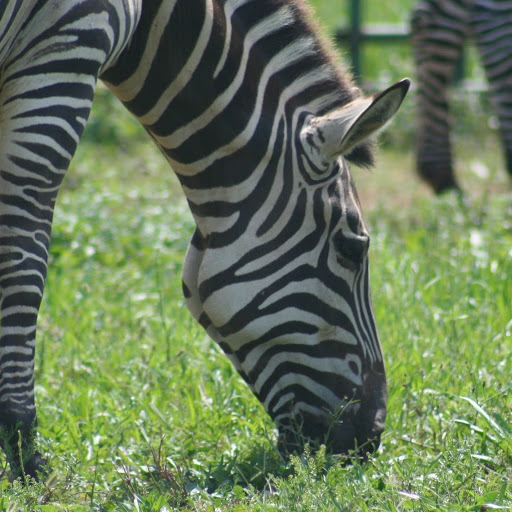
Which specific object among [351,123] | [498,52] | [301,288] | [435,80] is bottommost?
[301,288]

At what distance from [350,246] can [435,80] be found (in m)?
5.41

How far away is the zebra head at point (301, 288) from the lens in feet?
11.2

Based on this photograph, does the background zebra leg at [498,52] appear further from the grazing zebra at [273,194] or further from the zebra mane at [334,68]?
the grazing zebra at [273,194]

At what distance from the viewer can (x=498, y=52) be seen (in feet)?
25.4

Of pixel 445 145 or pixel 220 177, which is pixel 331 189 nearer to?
pixel 220 177

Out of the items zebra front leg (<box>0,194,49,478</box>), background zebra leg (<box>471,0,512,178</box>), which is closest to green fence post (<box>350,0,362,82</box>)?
background zebra leg (<box>471,0,512,178</box>)

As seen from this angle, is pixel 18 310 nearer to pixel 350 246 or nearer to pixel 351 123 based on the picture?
pixel 350 246

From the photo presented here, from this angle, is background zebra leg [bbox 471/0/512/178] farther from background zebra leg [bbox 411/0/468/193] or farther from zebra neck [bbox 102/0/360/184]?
zebra neck [bbox 102/0/360/184]

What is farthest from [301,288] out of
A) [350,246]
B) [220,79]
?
[220,79]

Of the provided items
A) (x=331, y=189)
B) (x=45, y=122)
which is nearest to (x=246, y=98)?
(x=331, y=189)

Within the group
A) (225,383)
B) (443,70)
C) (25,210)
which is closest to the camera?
(25,210)

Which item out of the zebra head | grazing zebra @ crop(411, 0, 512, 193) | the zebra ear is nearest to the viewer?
the zebra ear

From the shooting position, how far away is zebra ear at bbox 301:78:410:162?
3215mm

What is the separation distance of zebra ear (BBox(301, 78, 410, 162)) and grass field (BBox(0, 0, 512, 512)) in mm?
1050
